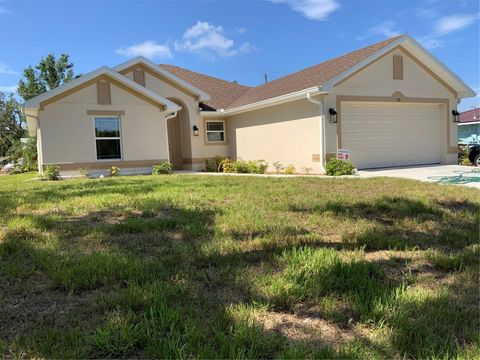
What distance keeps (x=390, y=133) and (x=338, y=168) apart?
4.05 meters

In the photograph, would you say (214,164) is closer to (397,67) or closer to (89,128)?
(89,128)

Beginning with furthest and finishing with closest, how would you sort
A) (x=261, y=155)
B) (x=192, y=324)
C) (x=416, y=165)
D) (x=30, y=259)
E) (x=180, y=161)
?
(x=180, y=161) < (x=261, y=155) < (x=416, y=165) < (x=30, y=259) < (x=192, y=324)

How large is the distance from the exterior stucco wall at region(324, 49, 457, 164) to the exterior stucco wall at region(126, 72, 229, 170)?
22.6ft

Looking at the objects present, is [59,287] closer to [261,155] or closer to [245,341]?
[245,341]

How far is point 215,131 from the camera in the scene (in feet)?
65.3

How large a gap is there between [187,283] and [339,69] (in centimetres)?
1315

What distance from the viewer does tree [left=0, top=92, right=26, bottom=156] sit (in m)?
46.9

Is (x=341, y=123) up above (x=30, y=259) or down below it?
above

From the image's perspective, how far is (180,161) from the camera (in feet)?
64.2

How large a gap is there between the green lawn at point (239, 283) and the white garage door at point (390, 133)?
9257 millimetres

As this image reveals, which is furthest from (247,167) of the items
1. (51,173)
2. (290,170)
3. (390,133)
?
(51,173)

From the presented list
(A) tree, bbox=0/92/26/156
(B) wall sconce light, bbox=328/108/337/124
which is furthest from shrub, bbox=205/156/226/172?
(A) tree, bbox=0/92/26/156

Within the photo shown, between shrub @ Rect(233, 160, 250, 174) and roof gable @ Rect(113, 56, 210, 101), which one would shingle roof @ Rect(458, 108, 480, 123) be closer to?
shrub @ Rect(233, 160, 250, 174)

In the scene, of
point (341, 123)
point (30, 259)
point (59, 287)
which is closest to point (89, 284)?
point (59, 287)
